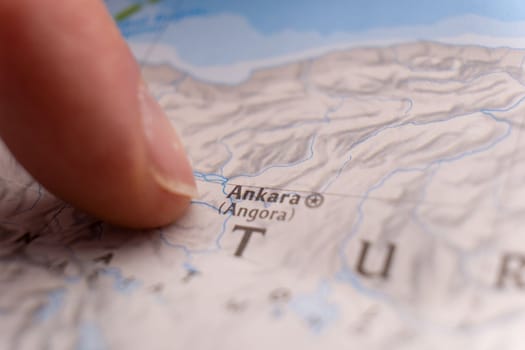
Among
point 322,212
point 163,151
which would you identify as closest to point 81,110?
point 163,151

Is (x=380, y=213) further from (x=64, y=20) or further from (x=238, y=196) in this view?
(x=64, y=20)

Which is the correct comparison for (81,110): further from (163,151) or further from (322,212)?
(322,212)

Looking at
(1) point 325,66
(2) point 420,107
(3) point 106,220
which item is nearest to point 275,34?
(1) point 325,66
